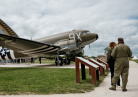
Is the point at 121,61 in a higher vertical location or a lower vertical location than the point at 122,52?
lower

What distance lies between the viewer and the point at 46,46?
15.7m

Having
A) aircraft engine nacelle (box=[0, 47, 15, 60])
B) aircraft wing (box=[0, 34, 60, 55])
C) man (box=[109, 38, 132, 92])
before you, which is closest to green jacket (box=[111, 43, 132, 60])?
man (box=[109, 38, 132, 92])

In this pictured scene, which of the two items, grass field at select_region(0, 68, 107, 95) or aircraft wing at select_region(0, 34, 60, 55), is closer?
grass field at select_region(0, 68, 107, 95)

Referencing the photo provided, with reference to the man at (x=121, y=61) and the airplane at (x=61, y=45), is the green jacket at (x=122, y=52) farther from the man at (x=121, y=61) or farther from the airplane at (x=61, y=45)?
the airplane at (x=61, y=45)

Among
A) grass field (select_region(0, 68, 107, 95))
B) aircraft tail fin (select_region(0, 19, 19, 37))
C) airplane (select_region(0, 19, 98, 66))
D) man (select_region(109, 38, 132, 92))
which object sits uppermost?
aircraft tail fin (select_region(0, 19, 19, 37))

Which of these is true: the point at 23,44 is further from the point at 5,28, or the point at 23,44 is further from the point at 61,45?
the point at 5,28

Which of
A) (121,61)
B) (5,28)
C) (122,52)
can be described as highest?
(5,28)

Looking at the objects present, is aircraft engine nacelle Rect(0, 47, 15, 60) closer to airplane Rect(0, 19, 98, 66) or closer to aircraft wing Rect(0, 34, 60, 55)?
airplane Rect(0, 19, 98, 66)

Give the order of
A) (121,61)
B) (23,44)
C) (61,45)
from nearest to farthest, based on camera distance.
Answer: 1. (121,61)
2. (23,44)
3. (61,45)

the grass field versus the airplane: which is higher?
the airplane

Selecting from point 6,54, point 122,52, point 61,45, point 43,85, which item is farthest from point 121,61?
point 6,54

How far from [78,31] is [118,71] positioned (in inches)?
525

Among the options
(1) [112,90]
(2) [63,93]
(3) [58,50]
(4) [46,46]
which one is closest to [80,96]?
(2) [63,93]

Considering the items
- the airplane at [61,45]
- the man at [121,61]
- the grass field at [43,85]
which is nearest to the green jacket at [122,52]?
the man at [121,61]
